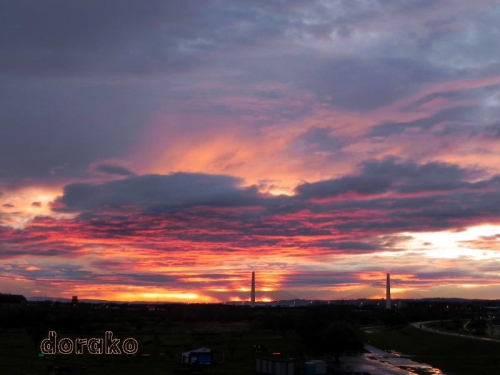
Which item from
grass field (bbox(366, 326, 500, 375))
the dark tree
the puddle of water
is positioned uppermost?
the dark tree

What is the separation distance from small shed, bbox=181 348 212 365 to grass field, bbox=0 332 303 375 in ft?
4.41

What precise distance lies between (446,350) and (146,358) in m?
54.0

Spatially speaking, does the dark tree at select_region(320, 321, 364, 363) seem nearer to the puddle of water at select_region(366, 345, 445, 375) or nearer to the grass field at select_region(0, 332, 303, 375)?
the puddle of water at select_region(366, 345, 445, 375)

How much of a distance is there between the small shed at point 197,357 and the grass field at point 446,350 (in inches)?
1251

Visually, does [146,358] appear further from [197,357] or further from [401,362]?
[401,362]

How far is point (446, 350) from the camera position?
10962 centimetres

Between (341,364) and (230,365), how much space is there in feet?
53.0

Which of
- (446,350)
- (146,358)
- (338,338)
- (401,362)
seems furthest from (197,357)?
(446,350)

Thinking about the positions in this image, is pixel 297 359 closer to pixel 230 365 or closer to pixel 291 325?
pixel 230 365

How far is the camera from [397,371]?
79688mm

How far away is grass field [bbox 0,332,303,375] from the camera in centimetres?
7744

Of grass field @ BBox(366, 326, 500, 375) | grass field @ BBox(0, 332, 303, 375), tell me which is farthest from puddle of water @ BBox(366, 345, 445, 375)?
grass field @ BBox(0, 332, 303, 375)

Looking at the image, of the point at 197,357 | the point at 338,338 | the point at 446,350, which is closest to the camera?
the point at 197,357

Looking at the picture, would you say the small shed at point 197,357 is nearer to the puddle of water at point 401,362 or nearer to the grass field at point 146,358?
the grass field at point 146,358
